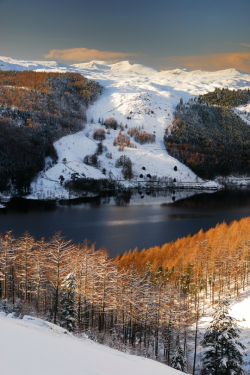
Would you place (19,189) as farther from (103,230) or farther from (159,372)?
(159,372)

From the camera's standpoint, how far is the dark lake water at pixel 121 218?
5519cm

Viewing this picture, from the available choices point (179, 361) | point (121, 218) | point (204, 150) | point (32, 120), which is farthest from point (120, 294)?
point (204, 150)

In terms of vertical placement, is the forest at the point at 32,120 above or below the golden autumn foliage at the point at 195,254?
above

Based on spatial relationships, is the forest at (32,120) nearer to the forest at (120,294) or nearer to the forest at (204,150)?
the forest at (204,150)

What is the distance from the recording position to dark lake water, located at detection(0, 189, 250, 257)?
5519cm

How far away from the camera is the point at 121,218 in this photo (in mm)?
71250

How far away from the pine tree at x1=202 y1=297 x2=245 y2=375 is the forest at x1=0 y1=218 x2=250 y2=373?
9.37 feet

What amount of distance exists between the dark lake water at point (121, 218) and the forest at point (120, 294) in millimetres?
14316

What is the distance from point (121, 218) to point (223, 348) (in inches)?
2098

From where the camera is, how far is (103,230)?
59.7 meters

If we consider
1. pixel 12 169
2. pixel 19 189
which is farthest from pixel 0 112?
pixel 19 189

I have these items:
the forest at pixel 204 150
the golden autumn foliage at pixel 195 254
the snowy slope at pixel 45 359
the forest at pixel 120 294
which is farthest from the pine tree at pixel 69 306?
the forest at pixel 204 150

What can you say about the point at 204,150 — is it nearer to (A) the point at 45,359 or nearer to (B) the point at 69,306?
(B) the point at 69,306

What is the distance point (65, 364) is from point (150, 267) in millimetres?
28436
